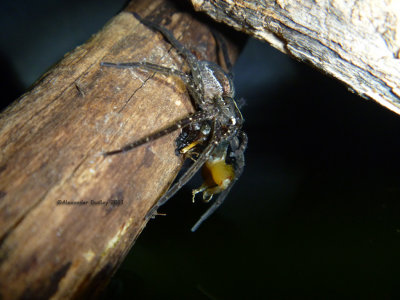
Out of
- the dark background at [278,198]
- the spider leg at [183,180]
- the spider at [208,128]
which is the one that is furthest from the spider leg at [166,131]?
the dark background at [278,198]

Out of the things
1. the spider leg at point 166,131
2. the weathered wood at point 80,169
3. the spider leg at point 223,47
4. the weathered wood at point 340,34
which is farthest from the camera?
the spider leg at point 223,47

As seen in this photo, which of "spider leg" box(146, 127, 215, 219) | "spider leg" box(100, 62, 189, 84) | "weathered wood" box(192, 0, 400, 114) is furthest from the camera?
"spider leg" box(100, 62, 189, 84)

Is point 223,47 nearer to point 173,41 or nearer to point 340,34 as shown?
point 173,41

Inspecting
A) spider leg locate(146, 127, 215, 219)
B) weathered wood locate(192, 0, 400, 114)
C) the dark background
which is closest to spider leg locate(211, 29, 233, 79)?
weathered wood locate(192, 0, 400, 114)

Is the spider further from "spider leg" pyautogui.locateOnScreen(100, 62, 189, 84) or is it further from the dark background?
the dark background

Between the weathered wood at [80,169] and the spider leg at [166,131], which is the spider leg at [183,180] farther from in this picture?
the spider leg at [166,131]
